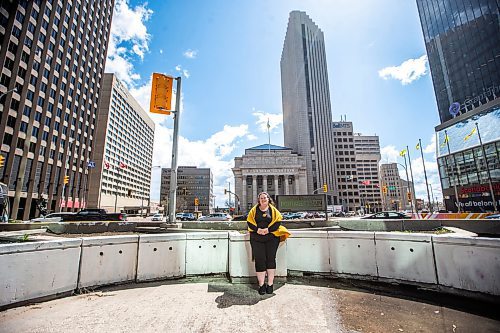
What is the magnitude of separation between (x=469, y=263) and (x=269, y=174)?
288 feet

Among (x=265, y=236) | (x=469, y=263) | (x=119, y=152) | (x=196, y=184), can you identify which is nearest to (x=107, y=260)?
(x=265, y=236)

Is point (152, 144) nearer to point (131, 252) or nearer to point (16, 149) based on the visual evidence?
point (16, 149)

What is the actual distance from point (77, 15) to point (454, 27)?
9124 cm

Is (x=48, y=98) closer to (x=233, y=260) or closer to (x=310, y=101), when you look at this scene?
(x=233, y=260)

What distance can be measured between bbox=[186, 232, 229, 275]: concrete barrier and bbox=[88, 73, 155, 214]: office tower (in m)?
64.6

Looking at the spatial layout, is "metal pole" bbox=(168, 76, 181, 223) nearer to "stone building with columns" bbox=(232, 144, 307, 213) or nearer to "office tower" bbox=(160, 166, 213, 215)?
"stone building with columns" bbox=(232, 144, 307, 213)

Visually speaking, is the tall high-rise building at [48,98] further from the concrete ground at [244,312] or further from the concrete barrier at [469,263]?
the concrete barrier at [469,263]

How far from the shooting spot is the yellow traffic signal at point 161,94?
31.0 ft

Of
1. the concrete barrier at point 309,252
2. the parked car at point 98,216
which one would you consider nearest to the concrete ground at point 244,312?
the concrete barrier at point 309,252

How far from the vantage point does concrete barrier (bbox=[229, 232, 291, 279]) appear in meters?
5.03

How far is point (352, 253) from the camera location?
5.09 m

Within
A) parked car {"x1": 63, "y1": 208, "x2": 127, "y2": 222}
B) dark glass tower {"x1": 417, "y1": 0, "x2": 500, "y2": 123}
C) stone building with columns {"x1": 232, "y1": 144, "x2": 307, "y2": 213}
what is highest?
dark glass tower {"x1": 417, "y1": 0, "x2": 500, "y2": 123}

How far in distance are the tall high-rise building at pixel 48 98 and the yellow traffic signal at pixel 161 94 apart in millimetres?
39984

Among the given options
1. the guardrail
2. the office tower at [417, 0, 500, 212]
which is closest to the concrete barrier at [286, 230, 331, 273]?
the guardrail
